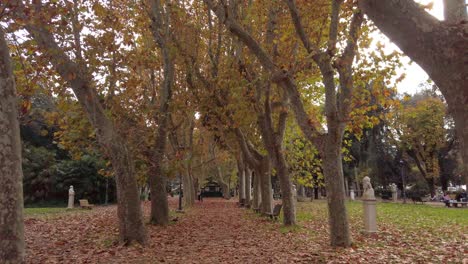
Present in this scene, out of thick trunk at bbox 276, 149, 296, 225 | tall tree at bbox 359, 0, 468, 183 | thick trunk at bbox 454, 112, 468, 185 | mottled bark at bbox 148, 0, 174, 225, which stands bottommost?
thick trunk at bbox 276, 149, 296, 225

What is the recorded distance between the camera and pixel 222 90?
1580 cm

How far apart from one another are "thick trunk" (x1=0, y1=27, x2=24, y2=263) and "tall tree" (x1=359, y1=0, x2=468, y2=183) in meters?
4.21

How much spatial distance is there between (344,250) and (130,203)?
5092 millimetres

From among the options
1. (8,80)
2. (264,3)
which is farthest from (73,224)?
(8,80)

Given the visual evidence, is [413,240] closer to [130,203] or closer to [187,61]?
[130,203]

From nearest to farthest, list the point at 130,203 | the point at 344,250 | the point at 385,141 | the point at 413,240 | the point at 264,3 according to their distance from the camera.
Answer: the point at 344,250 → the point at 130,203 → the point at 413,240 → the point at 264,3 → the point at 385,141

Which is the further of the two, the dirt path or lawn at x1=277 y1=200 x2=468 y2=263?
the dirt path

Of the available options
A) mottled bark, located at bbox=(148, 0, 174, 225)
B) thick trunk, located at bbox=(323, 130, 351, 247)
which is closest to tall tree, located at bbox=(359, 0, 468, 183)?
thick trunk, located at bbox=(323, 130, 351, 247)

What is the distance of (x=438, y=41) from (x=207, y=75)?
15.2 meters

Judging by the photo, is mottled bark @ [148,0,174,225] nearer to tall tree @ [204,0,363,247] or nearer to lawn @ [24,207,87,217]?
tall tree @ [204,0,363,247]

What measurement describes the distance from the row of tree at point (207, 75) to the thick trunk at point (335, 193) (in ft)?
0.08

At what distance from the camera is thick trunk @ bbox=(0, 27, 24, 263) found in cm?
459

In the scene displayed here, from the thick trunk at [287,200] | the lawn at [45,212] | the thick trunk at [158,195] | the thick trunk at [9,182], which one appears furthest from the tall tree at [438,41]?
the lawn at [45,212]

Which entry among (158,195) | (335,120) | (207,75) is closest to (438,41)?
(335,120)
